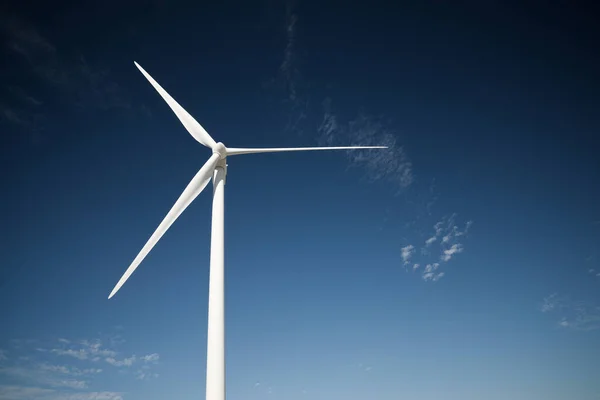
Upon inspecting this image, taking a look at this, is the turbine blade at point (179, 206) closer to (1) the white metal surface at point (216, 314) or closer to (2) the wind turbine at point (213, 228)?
(2) the wind turbine at point (213, 228)

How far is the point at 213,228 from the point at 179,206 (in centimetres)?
455

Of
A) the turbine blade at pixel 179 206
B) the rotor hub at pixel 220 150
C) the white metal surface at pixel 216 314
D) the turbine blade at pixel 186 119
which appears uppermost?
the turbine blade at pixel 186 119

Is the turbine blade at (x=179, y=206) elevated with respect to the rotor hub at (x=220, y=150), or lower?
lower

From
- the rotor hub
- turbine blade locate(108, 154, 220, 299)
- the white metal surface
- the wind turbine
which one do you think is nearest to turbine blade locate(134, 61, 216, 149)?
the wind turbine

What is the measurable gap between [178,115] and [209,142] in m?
4.13

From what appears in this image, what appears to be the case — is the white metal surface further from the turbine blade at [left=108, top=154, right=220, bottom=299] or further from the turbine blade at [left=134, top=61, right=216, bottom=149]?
the turbine blade at [left=134, top=61, right=216, bottom=149]

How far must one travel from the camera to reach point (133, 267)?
27.1m

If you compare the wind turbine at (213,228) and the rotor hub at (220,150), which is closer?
the wind turbine at (213,228)

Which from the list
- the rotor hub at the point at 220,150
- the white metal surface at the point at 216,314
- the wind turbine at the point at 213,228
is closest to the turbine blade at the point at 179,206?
the wind turbine at the point at 213,228

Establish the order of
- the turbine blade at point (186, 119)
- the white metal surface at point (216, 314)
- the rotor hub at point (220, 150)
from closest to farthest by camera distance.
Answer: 1. the white metal surface at point (216, 314)
2. the rotor hub at point (220, 150)
3. the turbine blade at point (186, 119)

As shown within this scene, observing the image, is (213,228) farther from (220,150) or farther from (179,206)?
(220,150)

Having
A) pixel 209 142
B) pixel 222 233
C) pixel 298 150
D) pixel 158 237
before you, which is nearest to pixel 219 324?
pixel 222 233

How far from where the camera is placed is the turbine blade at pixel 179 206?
88.8 feet

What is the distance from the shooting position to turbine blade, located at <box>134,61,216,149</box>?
3088cm
